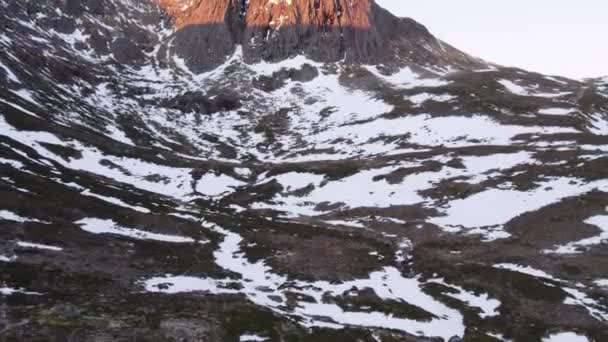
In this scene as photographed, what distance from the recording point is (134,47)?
603 feet

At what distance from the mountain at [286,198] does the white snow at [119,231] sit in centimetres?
34

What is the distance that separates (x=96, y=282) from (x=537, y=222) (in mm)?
52282

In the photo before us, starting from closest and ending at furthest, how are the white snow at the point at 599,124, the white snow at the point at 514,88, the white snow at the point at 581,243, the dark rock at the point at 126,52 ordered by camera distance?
the white snow at the point at 581,243, the white snow at the point at 599,124, the white snow at the point at 514,88, the dark rock at the point at 126,52

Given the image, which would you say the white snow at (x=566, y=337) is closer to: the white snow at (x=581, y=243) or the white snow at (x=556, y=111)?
the white snow at (x=581, y=243)

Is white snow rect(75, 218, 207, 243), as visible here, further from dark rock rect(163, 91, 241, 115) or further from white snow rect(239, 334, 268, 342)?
dark rock rect(163, 91, 241, 115)

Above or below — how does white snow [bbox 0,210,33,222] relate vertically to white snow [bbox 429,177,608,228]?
above

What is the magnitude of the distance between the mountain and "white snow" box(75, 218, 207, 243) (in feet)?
1.12

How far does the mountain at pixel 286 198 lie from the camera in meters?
43.2

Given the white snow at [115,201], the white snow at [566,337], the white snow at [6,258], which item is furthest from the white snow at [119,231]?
the white snow at [566,337]

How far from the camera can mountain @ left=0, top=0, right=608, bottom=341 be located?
1702 inches

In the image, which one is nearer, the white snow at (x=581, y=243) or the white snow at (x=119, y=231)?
the white snow at (x=581, y=243)

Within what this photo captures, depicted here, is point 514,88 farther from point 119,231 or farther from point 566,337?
point 119,231

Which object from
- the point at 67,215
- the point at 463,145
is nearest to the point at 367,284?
the point at 67,215

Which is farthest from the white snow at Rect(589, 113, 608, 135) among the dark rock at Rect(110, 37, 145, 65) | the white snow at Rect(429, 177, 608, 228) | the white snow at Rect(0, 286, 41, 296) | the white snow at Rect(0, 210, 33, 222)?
the dark rock at Rect(110, 37, 145, 65)
